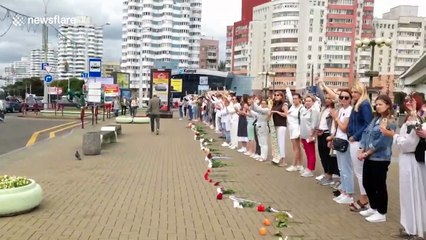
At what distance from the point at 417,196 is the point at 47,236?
4.20 metres

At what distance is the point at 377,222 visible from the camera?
20.2 feet

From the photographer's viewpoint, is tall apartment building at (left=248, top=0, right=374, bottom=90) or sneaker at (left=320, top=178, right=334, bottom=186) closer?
sneaker at (left=320, top=178, right=334, bottom=186)

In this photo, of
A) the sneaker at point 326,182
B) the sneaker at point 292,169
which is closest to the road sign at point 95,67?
the sneaker at point 292,169

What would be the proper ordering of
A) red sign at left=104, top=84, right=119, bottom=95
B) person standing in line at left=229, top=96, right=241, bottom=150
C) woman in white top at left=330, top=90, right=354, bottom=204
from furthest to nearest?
red sign at left=104, top=84, right=119, bottom=95
person standing in line at left=229, top=96, right=241, bottom=150
woman in white top at left=330, top=90, right=354, bottom=204

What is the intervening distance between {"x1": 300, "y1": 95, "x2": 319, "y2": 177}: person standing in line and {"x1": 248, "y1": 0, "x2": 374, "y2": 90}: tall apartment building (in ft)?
323

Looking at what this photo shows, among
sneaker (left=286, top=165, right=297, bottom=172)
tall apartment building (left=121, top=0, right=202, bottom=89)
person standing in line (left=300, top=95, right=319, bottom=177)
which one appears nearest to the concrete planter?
person standing in line (left=300, top=95, right=319, bottom=177)

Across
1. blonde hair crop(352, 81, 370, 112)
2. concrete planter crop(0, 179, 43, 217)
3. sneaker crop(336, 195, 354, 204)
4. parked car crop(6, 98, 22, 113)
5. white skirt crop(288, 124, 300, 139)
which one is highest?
blonde hair crop(352, 81, 370, 112)

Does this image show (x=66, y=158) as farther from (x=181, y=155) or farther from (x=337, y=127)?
(x=337, y=127)

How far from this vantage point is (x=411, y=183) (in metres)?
5.22

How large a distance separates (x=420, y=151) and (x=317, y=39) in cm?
10859

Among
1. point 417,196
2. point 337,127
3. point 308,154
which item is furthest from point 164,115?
Answer: point 417,196

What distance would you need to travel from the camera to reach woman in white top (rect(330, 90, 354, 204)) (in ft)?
23.7

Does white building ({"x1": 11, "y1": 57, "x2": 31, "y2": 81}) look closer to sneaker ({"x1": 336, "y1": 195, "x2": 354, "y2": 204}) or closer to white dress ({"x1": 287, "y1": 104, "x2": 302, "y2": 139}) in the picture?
white dress ({"x1": 287, "y1": 104, "x2": 302, "y2": 139})

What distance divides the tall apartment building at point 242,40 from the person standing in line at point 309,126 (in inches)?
4720
